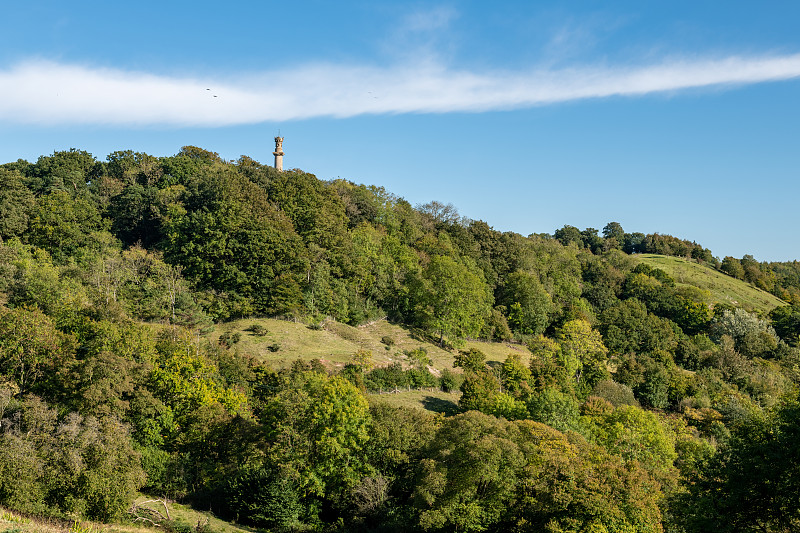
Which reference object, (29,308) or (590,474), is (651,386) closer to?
(590,474)

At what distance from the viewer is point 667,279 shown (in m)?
122

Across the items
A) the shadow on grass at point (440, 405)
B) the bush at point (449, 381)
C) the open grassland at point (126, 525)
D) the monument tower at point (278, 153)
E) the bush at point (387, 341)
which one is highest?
the monument tower at point (278, 153)

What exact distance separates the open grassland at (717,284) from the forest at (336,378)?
62.2 feet

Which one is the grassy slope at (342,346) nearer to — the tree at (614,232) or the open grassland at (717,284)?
the open grassland at (717,284)

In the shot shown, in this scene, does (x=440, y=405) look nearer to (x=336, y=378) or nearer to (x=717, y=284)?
(x=336, y=378)

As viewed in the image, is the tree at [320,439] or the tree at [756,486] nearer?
the tree at [756,486]

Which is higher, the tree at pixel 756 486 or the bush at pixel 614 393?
the tree at pixel 756 486

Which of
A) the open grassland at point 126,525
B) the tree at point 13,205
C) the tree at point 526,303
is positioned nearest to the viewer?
the open grassland at point 126,525

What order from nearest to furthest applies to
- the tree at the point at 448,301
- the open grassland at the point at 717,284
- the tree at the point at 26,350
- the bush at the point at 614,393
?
1. the tree at the point at 26,350
2. the bush at the point at 614,393
3. the tree at the point at 448,301
4. the open grassland at the point at 717,284

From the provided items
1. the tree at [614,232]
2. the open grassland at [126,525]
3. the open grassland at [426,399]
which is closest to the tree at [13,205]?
the open grassland at [126,525]

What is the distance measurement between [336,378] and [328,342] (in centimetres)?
2184

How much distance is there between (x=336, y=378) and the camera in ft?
126

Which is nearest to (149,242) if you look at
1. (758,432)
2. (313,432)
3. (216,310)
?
(216,310)

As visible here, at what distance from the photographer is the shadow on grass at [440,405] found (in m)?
51.2
